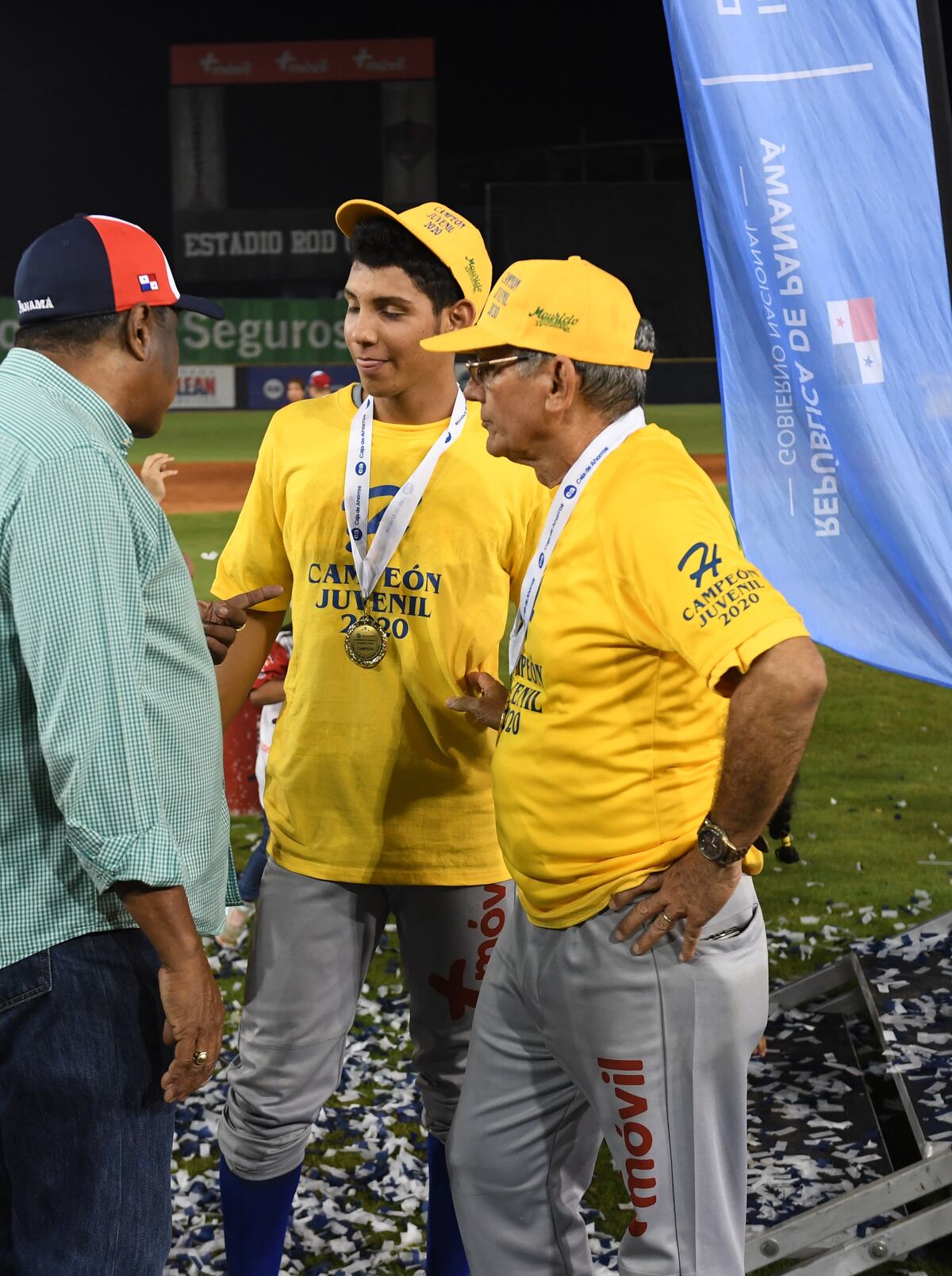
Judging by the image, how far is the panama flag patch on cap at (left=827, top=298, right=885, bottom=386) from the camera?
10.3 feet

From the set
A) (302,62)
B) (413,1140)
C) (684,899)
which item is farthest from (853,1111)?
(302,62)

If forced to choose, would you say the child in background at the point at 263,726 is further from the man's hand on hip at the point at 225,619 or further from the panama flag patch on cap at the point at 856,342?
the panama flag patch on cap at the point at 856,342

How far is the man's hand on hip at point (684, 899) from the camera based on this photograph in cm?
241

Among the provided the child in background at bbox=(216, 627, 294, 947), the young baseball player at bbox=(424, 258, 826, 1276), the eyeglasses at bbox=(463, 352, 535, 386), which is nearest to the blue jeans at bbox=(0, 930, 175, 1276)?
the young baseball player at bbox=(424, 258, 826, 1276)

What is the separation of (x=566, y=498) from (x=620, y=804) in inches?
21.8

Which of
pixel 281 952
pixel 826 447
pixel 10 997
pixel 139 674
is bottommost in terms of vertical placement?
pixel 281 952

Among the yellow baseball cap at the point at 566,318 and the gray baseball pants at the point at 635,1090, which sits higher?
the yellow baseball cap at the point at 566,318

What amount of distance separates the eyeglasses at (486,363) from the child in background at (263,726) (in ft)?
6.23

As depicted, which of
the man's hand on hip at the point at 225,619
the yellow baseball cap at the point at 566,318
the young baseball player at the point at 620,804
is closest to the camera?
the young baseball player at the point at 620,804

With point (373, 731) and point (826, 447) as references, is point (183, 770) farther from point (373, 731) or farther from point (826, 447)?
point (826, 447)

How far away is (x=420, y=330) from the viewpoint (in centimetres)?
312

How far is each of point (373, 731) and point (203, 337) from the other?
33.4 meters

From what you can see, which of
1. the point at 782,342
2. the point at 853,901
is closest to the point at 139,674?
the point at 782,342

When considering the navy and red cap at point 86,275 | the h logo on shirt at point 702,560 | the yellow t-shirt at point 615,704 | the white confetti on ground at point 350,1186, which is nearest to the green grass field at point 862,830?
the white confetti on ground at point 350,1186
